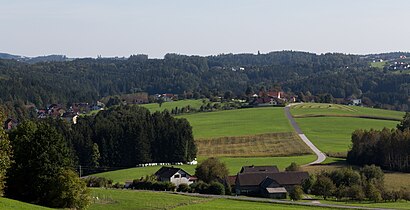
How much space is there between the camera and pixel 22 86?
7126 inches

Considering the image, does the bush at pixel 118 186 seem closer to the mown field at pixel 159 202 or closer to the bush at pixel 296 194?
the mown field at pixel 159 202

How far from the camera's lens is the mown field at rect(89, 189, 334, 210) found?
42.1 meters

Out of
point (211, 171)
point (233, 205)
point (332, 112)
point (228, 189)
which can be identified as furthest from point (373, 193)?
point (332, 112)

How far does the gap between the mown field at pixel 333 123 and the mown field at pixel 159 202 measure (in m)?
40.4

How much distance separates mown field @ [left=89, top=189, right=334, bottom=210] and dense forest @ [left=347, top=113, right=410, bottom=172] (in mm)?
30018

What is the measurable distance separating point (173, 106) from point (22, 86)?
54.3 m

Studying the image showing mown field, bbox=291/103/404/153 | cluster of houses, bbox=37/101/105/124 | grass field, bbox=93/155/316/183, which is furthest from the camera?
cluster of houses, bbox=37/101/105/124

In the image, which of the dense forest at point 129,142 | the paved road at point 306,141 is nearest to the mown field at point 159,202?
the paved road at point 306,141

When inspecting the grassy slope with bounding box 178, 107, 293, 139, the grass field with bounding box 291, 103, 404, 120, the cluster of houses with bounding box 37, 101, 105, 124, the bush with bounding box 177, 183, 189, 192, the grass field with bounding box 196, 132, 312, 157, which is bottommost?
the cluster of houses with bounding box 37, 101, 105, 124

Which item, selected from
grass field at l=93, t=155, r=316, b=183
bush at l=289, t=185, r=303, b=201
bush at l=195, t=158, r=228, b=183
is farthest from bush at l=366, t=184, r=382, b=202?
grass field at l=93, t=155, r=316, b=183

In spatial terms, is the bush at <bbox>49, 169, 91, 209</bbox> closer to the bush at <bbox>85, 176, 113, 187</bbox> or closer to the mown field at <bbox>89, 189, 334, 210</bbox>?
the mown field at <bbox>89, 189, 334, 210</bbox>

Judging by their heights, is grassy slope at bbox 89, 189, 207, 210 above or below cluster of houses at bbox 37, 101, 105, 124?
above

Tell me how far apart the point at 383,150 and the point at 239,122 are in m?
42.7

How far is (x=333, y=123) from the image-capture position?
11125 centimetres
